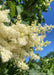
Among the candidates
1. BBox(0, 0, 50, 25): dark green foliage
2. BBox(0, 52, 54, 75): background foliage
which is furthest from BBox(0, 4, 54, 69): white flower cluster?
BBox(0, 0, 50, 25): dark green foliage

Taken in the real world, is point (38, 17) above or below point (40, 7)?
below

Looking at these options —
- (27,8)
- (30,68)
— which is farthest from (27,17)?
(30,68)

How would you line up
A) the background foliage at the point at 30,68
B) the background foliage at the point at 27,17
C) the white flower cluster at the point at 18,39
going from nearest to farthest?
the white flower cluster at the point at 18,39 → the background foliage at the point at 30,68 → the background foliage at the point at 27,17

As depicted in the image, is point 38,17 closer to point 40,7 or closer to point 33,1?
point 40,7

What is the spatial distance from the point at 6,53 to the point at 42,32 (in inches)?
33.4

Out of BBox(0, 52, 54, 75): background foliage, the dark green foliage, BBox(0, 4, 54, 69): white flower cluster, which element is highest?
the dark green foliage

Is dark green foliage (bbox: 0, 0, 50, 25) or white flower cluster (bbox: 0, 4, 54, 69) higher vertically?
dark green foliage (bbox: 0, 0, 50, 25)

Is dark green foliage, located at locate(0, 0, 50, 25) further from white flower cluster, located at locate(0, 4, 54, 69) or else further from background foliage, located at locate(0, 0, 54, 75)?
white flower cluster, located at locate(0, 4, 54, 69)

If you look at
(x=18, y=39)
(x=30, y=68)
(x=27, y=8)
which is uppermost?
(x=27, y=8)

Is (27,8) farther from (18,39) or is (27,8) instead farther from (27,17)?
(18,39)

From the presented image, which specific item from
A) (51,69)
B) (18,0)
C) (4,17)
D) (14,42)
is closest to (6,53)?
(14,42)

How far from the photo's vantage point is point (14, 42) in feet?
7.37

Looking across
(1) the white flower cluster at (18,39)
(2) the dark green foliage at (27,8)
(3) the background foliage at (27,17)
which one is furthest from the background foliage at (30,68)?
(2) the dark green foliage at (27,8)

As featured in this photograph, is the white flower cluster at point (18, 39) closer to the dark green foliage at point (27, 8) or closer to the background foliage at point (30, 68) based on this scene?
the background foliage at point (30, 68)
